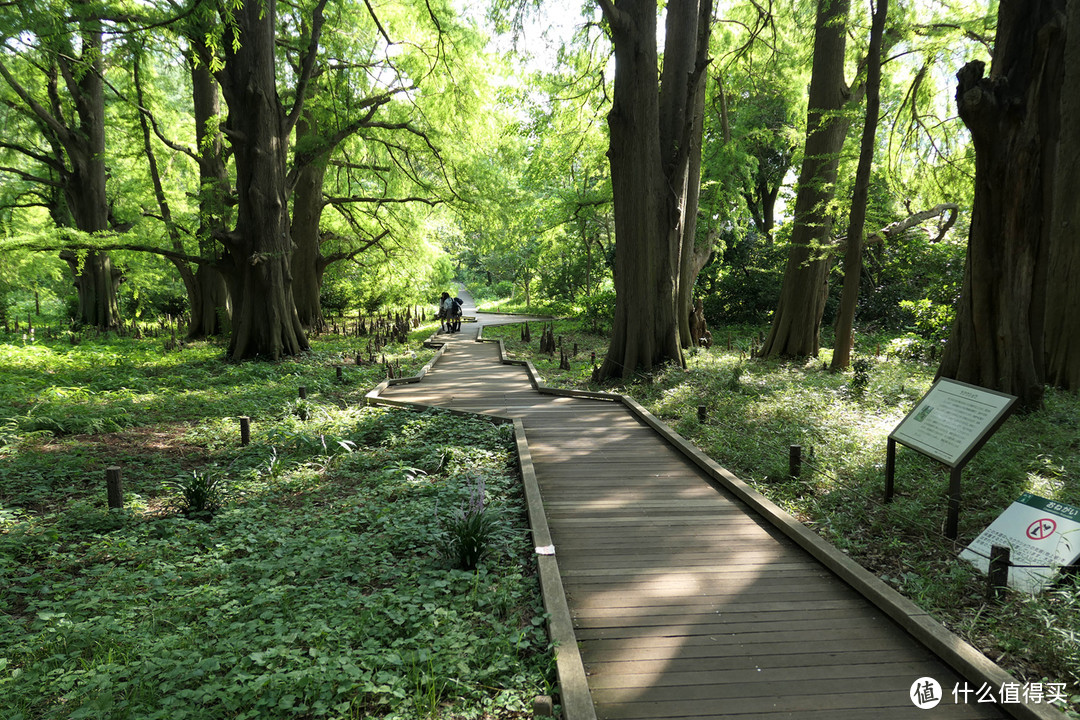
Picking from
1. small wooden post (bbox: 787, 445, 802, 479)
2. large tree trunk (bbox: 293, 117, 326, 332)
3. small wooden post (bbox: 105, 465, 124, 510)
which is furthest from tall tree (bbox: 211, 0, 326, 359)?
small wooden post (bbox: 787, 445, 802, 479)

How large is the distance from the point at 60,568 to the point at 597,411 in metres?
6.95

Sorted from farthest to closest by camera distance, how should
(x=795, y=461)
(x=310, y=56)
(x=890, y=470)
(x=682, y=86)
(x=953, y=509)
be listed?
1. (x=310, y=56)
2. (x=682, y=86)
3. (x=795, y=461)
4. (x=890, y=470)
5. (x=953, y=509)

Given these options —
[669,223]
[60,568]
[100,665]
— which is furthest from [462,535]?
[669,223]

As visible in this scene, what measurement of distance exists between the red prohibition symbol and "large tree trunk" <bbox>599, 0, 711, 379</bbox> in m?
7.80

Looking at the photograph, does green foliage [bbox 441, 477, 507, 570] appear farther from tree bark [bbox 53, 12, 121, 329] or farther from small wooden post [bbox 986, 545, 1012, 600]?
tree bark [bbox 53, 12, 121, 329]

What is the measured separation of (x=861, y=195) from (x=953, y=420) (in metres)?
6.37

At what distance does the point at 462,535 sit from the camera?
430cm

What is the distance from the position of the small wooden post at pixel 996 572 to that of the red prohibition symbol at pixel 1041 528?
0.38m

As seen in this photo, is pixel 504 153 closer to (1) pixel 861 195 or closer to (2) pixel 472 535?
(1) pixel 861 195

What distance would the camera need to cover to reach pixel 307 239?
20859 mm

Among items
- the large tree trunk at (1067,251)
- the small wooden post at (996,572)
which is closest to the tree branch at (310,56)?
the large tree trunk at (1067,251)

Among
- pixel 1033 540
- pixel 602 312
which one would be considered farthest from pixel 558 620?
pixel 602 312

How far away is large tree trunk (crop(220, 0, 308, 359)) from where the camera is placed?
1366 cm

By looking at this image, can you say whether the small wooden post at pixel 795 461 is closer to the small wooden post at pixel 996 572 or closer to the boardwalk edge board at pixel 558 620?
the small wooden post at pixel 996 572
